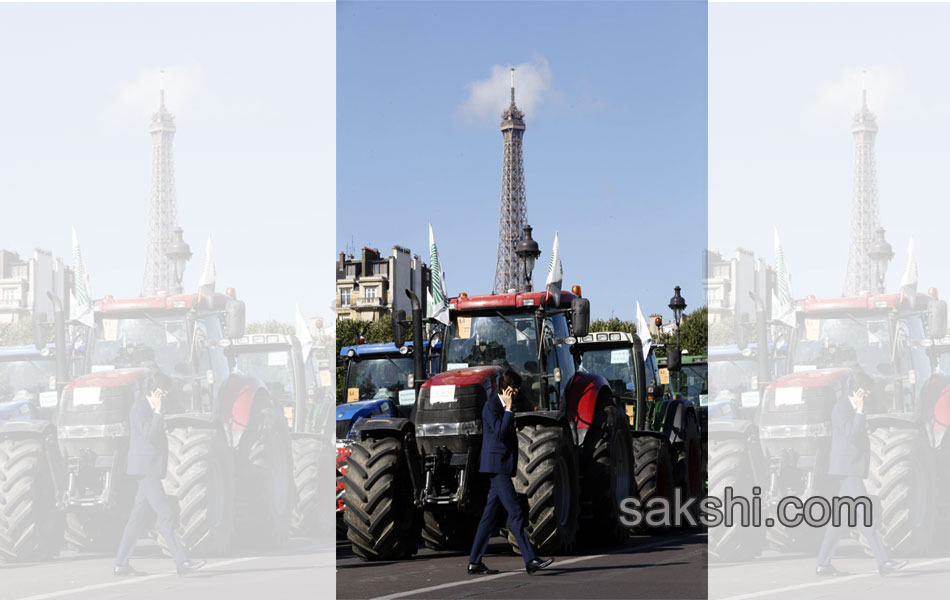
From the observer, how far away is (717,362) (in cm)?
1449

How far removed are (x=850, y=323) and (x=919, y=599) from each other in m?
4.06

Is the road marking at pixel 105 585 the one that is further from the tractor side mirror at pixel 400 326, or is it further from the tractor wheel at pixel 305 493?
the tractor side mirror at pixel 400 326

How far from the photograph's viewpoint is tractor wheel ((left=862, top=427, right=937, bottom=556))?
12.0 m

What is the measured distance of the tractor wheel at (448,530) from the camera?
47.8 feet

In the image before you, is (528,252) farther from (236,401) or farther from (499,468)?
(499,468)

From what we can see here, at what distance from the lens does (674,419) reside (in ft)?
62.1

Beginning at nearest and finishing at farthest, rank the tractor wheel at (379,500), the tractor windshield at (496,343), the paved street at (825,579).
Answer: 1. the paved street at (825,579)
2. the tractor wheel at (379,500)
3. the tractor windshield at (496,343)

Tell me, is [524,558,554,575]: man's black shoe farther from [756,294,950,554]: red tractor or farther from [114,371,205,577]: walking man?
[114,371,205,577]: walking man

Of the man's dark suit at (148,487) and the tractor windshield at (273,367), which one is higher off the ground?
the tractor windshield at (273,367)

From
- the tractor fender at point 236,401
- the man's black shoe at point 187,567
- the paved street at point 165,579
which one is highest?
the tractor fender at point 236,401

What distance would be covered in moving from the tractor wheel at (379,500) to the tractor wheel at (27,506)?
3226mm

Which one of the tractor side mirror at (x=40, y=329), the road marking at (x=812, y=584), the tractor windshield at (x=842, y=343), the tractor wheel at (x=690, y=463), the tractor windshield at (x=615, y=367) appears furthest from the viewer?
the tractor windshield at (x=615, y=367)

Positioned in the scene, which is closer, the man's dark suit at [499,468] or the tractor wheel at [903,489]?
the man's dark suit at [499,468]

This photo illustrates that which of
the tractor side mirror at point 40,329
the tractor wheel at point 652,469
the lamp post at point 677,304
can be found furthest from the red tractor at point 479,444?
the lamp post at point 677,304
